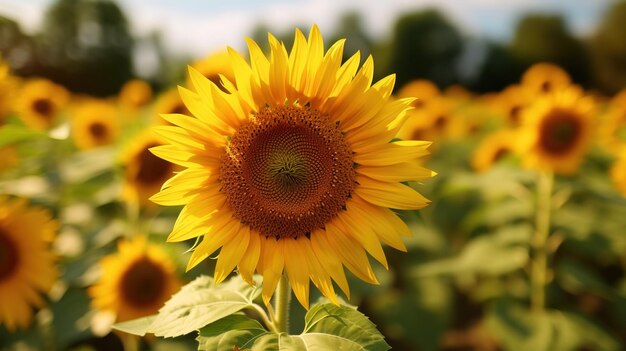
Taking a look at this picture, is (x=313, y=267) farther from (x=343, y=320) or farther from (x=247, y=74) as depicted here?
(x=247, y=74)

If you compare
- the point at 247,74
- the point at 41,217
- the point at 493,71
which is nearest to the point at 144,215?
the point at 41,217

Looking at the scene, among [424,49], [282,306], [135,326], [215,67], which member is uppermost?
[424,49]

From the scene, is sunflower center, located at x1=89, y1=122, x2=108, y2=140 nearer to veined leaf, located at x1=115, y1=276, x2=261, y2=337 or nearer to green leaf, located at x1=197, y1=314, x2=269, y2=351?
veined leaf, located at x1=115, y1=276, x2=261, y2=337

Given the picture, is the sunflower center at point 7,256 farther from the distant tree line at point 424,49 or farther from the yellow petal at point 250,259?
the distant tree line at point 424,49

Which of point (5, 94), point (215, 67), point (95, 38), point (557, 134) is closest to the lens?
point (5, 94)

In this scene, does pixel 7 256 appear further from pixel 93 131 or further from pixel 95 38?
pixel 95 38

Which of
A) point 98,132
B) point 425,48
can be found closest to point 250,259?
point 98,132

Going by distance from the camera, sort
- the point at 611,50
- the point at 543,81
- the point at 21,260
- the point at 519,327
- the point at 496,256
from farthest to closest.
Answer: the point at 611,50
the point at 543,81
the point at 496,256
the point at 519,327
the point at 21,260
